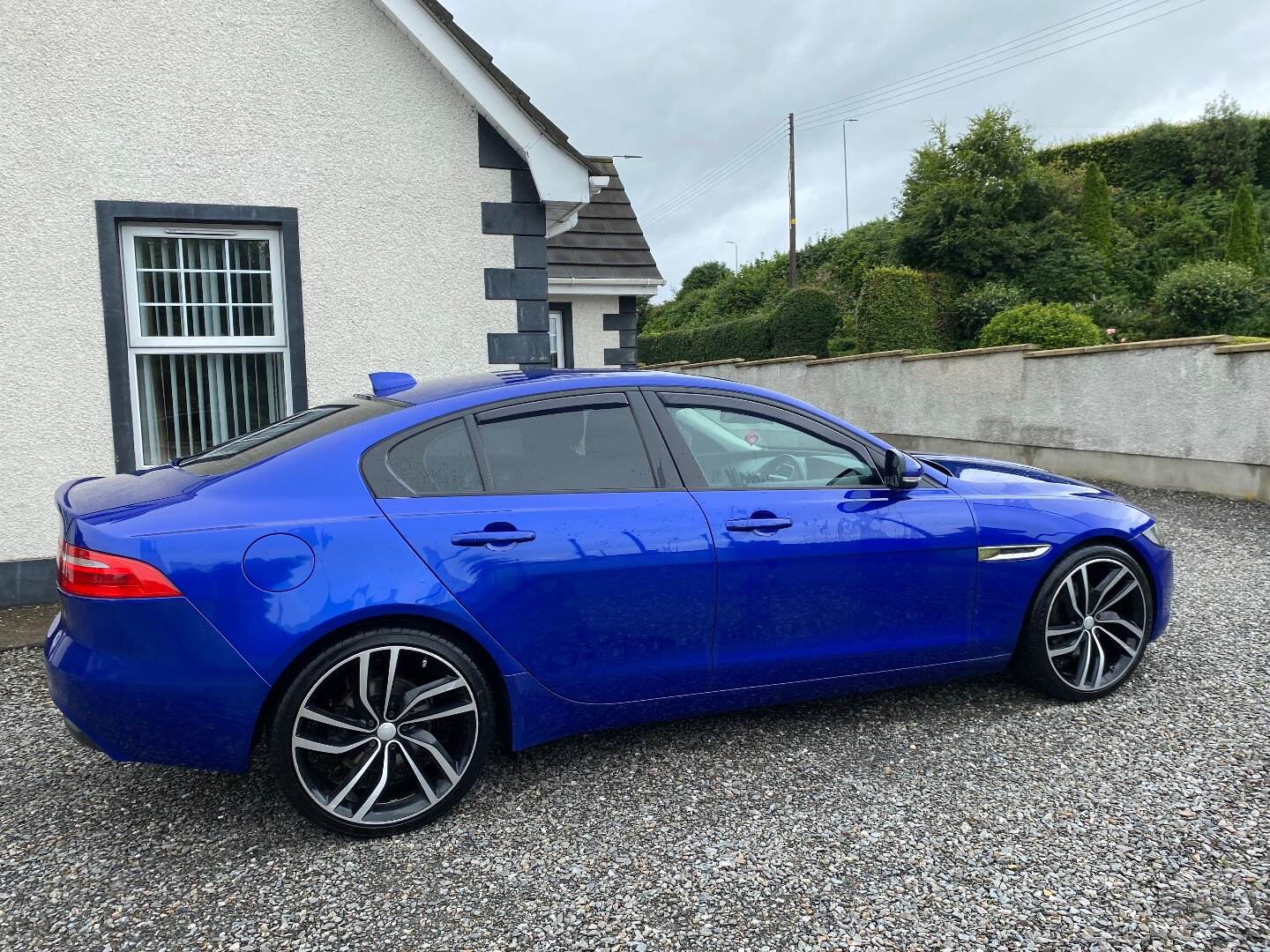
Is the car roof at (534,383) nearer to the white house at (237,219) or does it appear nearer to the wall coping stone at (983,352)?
the white house at (237,219)

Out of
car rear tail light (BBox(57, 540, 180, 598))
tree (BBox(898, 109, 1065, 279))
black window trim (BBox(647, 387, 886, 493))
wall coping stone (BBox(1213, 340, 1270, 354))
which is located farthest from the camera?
tree (BBox(898, 109, 1065, 279))

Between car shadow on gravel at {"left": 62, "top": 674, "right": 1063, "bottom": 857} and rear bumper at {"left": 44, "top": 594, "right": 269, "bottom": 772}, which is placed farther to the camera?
car shadow on gravel at {"left": 62, "top": 674, "right": 1063, "bottom": 857}

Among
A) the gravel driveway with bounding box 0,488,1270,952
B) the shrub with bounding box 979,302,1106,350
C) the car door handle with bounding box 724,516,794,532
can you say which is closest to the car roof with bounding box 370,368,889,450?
the car door handle with bounding box 724,516,794,532

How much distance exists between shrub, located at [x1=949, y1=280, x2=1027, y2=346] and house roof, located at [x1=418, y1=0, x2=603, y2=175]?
1228cm

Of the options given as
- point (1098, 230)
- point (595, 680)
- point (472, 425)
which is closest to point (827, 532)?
point (595, 680)

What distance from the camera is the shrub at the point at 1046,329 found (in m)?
11.5

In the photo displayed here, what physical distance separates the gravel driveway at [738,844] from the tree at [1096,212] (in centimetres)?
1728

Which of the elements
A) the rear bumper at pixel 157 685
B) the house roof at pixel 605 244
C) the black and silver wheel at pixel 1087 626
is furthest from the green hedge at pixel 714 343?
the rear bumper at pixel 157 685

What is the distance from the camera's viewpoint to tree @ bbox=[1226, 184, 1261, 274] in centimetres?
1619

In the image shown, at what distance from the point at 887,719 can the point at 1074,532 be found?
1.11 m

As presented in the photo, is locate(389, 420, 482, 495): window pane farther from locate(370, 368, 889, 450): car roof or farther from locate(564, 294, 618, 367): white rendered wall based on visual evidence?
locate(564, 294, 618, 367): white rendered wall

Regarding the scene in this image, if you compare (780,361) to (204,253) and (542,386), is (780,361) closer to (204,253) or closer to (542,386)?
(204,253)

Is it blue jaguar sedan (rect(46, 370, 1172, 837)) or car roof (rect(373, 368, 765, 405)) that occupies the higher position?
car roof (rect(373, 368, 765, 405))

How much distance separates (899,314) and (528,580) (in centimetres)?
1462
